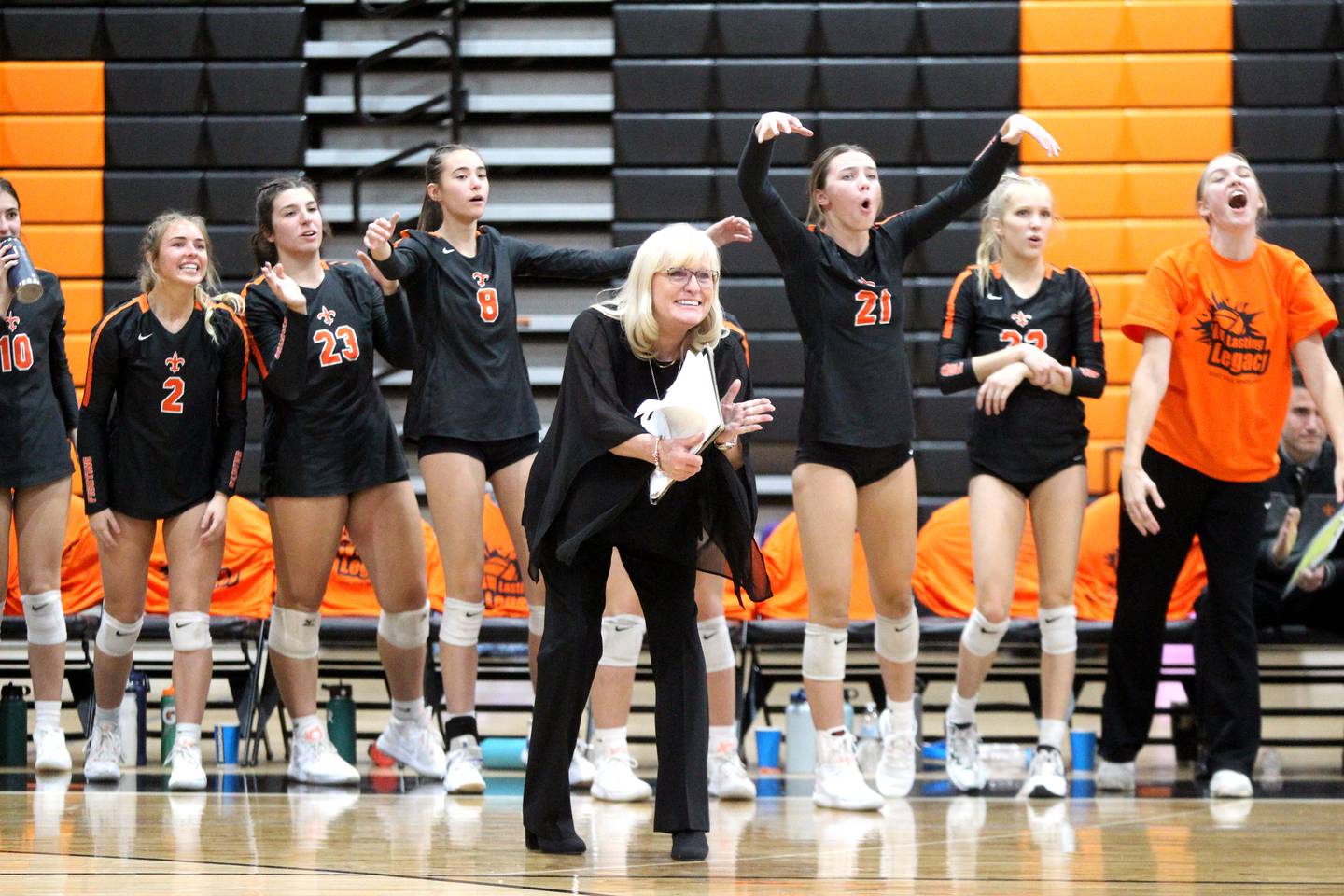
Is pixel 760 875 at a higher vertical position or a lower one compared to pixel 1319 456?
lower

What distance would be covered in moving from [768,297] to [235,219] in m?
2.65

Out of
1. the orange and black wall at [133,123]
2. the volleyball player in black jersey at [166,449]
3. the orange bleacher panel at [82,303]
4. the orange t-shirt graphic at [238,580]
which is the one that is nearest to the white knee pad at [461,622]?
the volleyball player in black jersey at [166,449]

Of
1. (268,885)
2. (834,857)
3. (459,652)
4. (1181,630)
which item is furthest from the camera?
(1181,630)

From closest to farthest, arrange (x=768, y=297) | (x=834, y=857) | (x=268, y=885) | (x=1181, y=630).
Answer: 1. (x=268, y=885)
2. (x=834, y=857)
3. (x=1181, y=630)
4. (x=768, y=297)

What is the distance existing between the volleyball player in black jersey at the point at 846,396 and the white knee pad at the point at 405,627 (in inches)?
47.0

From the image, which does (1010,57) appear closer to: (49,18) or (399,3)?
(399,3)

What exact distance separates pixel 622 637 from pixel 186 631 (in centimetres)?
131

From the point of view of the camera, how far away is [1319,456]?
556 cm

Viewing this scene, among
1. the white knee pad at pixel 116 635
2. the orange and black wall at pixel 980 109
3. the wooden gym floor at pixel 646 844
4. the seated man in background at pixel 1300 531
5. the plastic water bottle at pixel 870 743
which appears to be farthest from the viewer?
the orange and black wall at pixel 980 109

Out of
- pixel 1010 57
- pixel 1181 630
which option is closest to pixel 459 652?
pixel 1181 630

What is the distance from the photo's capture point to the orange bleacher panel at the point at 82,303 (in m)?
7.64

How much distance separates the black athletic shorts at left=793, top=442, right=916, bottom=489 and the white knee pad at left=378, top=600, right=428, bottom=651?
1.27 metres

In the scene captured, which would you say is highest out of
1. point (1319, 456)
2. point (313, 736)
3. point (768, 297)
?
point (768, 297)

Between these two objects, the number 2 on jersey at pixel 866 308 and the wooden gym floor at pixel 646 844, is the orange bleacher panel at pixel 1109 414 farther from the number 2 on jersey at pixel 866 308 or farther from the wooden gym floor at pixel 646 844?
the number 2 on jersey at pixel 866 308
